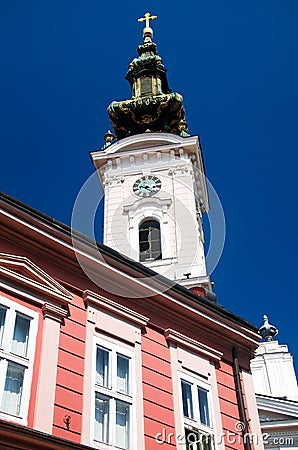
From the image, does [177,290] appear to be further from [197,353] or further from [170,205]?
[170,205]

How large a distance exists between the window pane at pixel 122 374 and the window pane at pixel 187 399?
3.52 feet

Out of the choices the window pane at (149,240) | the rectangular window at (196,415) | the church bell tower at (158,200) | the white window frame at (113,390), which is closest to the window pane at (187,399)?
the rectangular window at (196,415)

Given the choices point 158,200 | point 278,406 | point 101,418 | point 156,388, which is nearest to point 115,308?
point 156,388

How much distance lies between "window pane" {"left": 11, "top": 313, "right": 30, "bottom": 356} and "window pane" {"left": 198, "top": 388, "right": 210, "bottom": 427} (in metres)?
3.04

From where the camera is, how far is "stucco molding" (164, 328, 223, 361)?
31.8ft

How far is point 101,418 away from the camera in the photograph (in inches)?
319

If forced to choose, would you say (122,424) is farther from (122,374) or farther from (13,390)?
(13,390)

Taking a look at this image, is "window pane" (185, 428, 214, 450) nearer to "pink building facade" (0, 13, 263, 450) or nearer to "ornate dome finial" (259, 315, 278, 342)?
"pink building facade" (0, 13, 263, 450)

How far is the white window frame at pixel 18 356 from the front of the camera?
7.31m

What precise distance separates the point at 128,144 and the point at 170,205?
483 centimetres

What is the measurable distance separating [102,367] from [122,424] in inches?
31.9

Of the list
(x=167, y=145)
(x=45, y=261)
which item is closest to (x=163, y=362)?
(x=45, y=261)

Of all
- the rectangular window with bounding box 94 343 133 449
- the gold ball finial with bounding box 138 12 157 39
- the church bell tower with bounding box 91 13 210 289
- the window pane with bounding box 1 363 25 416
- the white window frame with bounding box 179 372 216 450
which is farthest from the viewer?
the gold ball finial with bounding box 138 12 157 39

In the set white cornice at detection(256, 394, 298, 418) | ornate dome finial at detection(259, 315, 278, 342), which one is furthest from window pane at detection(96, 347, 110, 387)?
ornate dome finial at detection(259, 315, 278, 342)
